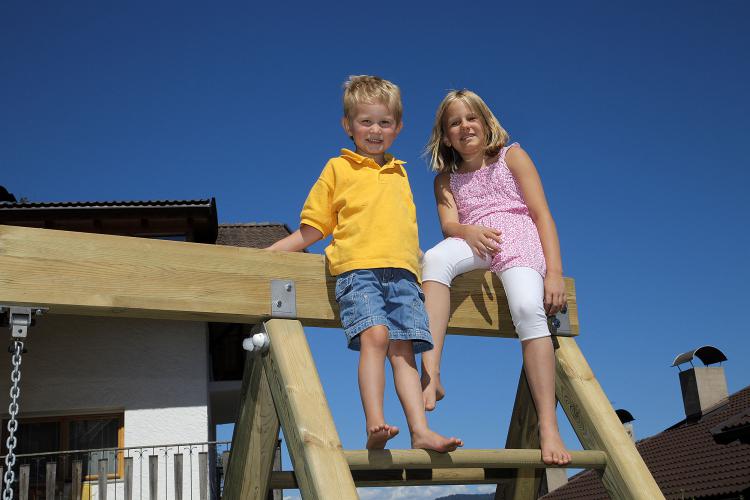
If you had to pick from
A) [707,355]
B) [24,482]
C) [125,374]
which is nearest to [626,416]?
[707,355]

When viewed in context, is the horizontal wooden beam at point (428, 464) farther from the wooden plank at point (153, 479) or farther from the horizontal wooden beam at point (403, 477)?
the wooden plank at point (153, 479)

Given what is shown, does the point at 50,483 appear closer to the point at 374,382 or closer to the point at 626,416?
the point at 374,382

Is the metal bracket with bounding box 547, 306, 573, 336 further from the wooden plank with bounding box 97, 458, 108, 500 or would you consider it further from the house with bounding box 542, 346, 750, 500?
the house with bounding box 542, 346, 750, 500

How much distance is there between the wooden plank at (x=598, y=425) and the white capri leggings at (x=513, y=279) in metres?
0.21

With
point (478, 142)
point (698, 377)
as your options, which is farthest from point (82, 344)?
point (698, 377)

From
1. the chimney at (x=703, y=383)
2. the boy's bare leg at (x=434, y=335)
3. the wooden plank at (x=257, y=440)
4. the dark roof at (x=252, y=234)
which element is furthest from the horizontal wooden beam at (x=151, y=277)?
the chimney at (x=703, y=383)

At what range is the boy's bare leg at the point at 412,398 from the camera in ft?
8.75

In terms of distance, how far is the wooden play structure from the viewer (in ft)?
8.42

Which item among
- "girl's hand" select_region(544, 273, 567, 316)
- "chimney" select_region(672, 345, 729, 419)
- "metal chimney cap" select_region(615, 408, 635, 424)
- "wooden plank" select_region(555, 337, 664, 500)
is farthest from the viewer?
"metal chimney cap" select_region(615, 408, 635, 424)

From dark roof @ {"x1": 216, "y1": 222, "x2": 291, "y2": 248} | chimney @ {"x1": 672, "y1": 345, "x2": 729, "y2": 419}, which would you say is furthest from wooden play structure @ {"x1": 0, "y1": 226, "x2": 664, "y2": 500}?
chimney @ {"x1": 672, "y1": 345, "x2": 729, "y2": 419}

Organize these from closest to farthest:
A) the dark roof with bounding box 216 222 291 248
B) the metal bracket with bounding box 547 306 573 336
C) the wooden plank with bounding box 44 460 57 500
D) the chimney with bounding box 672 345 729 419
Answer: the metal bracket with bounding box 547 306 573 336, the wooden plank with bounding box 44 460 57 500, the dark roof with bounding box 216 222 291 248, the chimney with bounding box 672 345 729 419

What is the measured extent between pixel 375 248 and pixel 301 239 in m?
0.34

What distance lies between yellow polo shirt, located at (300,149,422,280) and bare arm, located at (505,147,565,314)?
54 cm

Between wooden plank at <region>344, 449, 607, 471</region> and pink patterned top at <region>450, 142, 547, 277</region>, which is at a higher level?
pink patterned top at <region>450, 142, 547, 277</region>
